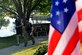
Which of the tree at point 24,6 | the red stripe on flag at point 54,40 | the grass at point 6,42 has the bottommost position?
the grass at point 6,42

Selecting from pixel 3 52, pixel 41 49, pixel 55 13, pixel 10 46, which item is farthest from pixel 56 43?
pixel 10 46

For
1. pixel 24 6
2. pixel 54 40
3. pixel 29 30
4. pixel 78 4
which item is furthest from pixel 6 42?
pixel 78 4

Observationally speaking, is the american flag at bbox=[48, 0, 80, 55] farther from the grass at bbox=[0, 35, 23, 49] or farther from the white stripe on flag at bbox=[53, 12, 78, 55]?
the grass at bbox=[0, 35, 23, 49]

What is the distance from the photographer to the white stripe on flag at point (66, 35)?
135 inches

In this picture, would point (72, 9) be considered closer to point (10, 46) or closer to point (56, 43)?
point (56, 43)

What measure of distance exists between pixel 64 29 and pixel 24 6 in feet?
54.1

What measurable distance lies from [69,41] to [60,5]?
1.36 ft

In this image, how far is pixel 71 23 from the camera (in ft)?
11.2

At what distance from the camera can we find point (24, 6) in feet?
65.2

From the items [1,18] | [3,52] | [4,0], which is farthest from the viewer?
[1,18]

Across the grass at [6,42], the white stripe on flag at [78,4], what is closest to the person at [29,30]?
the grass at [6,42]

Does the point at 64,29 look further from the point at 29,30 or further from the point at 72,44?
the point at 29,30

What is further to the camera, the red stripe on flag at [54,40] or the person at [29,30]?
the person at [29,30]

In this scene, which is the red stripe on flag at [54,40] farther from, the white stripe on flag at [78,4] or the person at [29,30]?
the person at [29,30]
